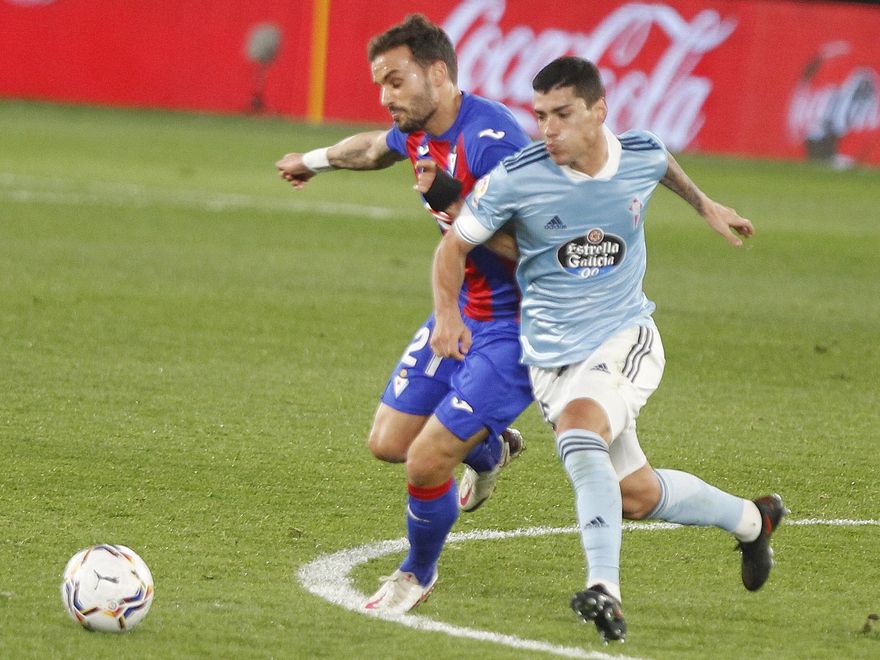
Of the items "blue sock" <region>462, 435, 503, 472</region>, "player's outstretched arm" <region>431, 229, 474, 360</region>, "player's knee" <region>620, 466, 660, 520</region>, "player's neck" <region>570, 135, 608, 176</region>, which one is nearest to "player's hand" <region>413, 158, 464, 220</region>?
"player's outstretched arm" <region>431, 229, 474, 360</region>

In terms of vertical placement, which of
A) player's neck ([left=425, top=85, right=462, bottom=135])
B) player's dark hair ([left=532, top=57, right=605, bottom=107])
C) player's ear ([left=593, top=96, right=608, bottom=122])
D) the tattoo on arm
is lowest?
the tattoo on arm

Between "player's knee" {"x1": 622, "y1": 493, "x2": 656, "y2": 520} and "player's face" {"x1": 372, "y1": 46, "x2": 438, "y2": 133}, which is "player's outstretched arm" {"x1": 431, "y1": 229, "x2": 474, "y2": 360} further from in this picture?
"player's knee" {"x1": 622, "y1": 493, "x2": 656, "y2": 520}

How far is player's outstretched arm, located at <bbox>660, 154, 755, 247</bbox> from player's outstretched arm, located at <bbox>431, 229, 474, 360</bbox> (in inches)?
31.2

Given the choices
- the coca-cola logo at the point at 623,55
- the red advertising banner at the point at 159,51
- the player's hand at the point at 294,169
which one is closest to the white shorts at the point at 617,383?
the player's hand at the point at 294,169

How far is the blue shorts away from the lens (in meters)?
5.26

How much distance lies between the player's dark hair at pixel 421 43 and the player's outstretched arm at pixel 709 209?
2.60ft

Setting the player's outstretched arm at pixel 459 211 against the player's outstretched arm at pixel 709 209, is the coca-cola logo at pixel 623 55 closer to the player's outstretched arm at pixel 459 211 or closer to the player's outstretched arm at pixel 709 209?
the player's outstretched arm at pixel 709 209

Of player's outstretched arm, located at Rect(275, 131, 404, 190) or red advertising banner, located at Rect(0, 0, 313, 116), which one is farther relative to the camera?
red advertising banner, located at Rect(0, 0, 313, 116)

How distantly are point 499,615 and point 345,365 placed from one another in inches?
174

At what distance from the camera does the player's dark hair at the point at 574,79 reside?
504cm

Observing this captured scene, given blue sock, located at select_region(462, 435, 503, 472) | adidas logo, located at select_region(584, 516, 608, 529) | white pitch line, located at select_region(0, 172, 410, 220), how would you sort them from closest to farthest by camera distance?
adidas logo, located at select_region(584, 516, 608, 529) → blue sock, located at select_region(462, 435, 503, 472) → white pitch line, located at select_region(0, 172, 410, 220)

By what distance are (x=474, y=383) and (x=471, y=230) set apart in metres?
0.51

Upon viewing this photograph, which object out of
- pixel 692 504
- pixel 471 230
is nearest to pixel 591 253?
pixel 471 230

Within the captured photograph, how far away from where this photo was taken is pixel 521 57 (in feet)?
80.2
